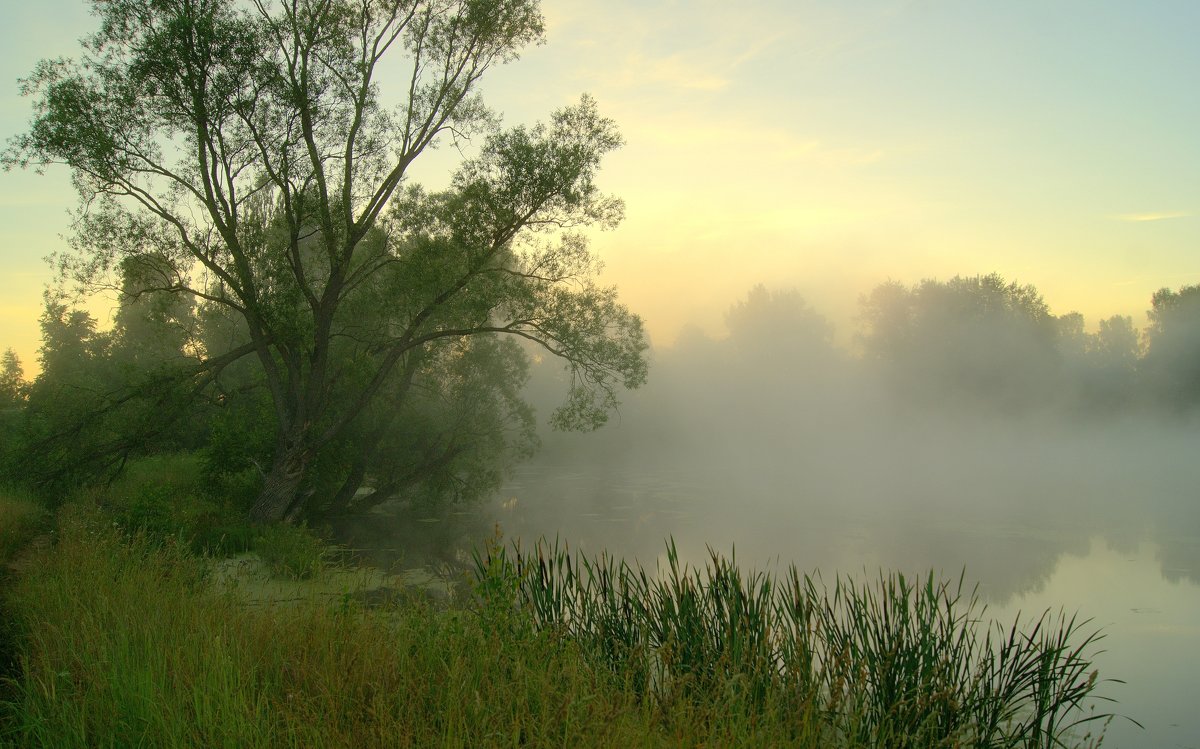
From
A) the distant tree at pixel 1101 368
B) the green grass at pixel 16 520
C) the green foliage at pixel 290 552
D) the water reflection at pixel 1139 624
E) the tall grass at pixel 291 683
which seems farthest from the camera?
the distant tree at pixel 1101 368

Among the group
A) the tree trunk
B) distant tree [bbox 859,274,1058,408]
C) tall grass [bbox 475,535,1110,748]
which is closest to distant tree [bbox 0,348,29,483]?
the tree trunk

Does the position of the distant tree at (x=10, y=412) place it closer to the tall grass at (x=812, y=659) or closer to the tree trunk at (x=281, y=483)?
the tree trunk at (x=281, y=483)

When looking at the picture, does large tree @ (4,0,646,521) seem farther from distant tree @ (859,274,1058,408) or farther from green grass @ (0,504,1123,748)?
distant tree @ (859,274,1058,408)

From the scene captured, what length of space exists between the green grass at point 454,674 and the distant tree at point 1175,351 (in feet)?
185

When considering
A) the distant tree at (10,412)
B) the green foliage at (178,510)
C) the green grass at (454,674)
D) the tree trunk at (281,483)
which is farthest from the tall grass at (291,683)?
the distant tree at (10,412)

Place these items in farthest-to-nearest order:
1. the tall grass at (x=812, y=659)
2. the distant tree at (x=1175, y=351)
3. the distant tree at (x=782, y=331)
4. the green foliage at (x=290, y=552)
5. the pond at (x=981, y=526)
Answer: the distant tree at (x=782, y=331), the distant tree at (x=1175, y=351), the green foliage at (x=290, y=552), the pond at (x=981, y=526), the tall grass at (x=812, y=659)

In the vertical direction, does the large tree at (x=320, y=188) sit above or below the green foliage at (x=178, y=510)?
above

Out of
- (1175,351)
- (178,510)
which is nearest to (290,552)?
(178,510)

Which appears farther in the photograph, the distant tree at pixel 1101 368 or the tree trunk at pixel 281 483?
the distant tree at pixel 1101 368

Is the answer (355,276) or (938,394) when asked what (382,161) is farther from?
(938,394)

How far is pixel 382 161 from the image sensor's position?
16.8 metres

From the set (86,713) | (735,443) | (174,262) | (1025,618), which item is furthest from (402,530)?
(735,443)

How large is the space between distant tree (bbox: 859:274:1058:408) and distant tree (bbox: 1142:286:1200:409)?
20.5 ft

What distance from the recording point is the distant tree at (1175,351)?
51594 millimetres
